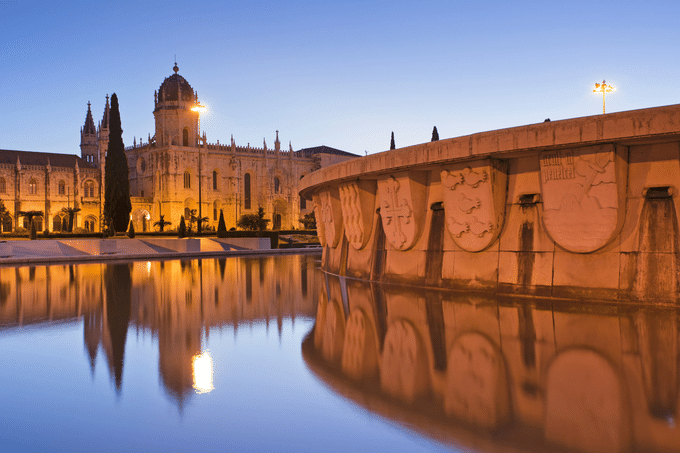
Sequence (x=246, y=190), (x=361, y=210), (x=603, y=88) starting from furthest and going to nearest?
(x=246, y=190) → (x=603, y=88) → (x=361, y=210)

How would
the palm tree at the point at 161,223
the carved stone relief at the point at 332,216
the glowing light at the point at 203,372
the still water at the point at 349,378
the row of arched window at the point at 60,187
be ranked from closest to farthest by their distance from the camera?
the still water at the point at 349,378
the glowing light at the point at 203,372
the carved stone relief at the point at 332,216
the palm tree at the point at 161,223
the row of arched window at the point at 60,187

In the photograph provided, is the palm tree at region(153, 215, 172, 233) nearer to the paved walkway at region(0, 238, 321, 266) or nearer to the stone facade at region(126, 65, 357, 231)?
the stone facade at region(126, 65, 357, 231)

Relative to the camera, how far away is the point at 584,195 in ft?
25.5

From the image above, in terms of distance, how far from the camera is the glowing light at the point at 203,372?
442 centimetres

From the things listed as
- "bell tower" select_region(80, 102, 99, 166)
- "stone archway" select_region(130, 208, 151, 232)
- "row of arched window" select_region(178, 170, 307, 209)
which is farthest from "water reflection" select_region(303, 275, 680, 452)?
"bell tower" select_region(80, 102, 99, 166)

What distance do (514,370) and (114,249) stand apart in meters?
28.6

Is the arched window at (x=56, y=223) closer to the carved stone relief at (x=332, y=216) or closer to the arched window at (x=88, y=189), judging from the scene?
the arched window at (x=88, y=189)

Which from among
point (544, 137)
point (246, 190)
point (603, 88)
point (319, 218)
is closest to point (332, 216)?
point (319, 218)

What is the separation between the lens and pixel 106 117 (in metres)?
80.5

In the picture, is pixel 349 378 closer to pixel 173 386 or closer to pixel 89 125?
pixel 173 386

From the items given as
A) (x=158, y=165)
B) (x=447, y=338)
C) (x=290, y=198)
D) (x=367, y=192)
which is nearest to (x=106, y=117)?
(x=158, y=165)

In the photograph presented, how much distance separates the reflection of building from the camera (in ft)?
224

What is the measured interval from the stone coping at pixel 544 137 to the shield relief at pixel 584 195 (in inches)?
8.4

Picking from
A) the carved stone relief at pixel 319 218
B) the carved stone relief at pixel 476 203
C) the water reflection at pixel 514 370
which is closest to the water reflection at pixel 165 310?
the water reflection at pixel 514 370
